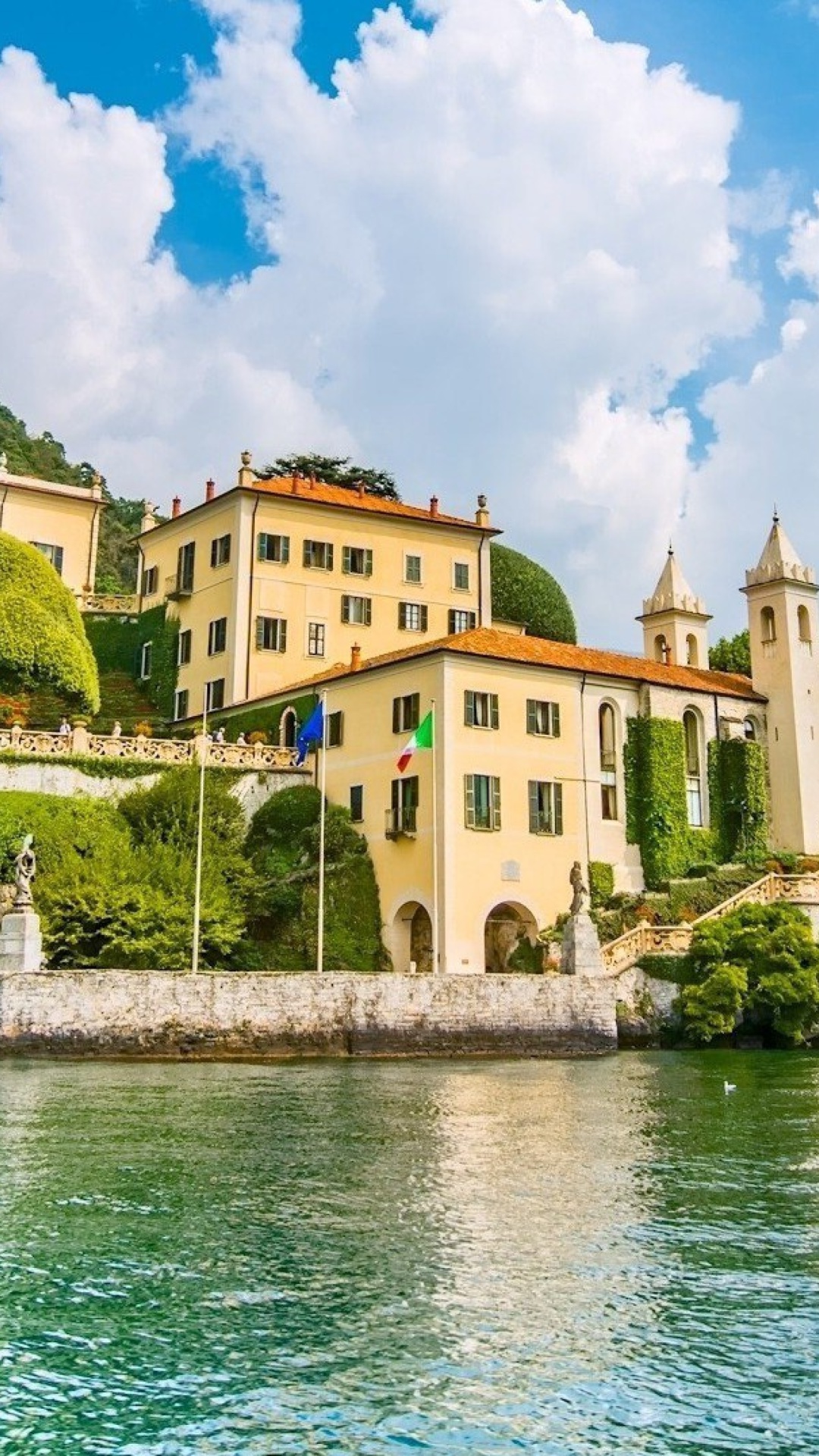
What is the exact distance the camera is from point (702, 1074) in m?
32.0

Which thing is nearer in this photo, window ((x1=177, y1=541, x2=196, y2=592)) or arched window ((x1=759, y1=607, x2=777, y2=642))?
arched window ((x1=759, y1=607, x2=777, y2=642))

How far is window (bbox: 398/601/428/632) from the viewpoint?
199ft

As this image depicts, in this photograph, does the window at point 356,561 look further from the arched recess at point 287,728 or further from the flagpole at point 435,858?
the flagpole at point 435,858

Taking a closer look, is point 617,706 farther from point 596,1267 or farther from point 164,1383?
point 164,1383

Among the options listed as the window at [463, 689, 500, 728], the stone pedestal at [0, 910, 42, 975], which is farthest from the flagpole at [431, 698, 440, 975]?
the stone pedestal at [0, 910, 42, 975]

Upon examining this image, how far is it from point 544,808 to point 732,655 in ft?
109

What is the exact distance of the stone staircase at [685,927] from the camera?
137ft

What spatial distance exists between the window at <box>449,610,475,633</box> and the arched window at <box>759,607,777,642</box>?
12743 millimetres

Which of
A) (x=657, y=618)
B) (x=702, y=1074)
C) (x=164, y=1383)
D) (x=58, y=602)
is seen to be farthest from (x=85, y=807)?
(x=164, y=1383)

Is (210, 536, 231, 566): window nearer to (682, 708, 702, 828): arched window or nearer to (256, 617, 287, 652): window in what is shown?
(256, 617, 287, 652): window

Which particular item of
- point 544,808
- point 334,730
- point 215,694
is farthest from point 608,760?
point 215,694

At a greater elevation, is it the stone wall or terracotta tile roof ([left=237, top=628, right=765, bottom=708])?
terracotta tile roof ([left=237, top=628, right=765, bottom=708])

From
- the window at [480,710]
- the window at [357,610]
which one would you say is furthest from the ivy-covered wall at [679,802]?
the window at [357,610]

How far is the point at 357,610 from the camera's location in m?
59.5
